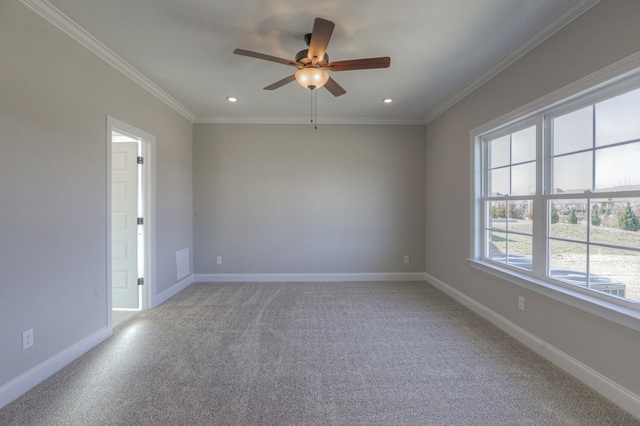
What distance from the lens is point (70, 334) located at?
2.17 metres

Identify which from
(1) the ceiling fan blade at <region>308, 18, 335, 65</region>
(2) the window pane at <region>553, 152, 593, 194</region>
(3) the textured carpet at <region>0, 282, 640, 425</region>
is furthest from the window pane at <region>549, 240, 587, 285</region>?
(1) the ceiling fan blade at <region>308, 18, 335, 65</region>

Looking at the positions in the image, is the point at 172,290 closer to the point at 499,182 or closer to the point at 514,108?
the point at 499,182

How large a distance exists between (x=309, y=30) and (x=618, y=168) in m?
2.47

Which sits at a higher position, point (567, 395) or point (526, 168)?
point (526, 168)

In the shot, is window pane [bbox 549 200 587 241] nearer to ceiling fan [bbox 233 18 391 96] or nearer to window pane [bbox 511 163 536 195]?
window pane [bbox 511 163 536 195]

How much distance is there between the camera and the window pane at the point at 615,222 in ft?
5.59

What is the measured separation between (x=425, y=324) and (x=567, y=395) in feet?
3.91

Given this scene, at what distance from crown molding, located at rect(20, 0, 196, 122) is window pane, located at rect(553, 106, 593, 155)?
13.3ft

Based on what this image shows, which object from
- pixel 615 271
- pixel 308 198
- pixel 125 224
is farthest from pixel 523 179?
pixel 125 224

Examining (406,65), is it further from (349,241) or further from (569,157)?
(349,241)

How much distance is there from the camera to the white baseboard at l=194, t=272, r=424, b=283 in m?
4.38

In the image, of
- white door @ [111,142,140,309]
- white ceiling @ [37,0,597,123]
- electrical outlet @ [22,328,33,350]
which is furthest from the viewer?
white door @ [111,142,140,309]

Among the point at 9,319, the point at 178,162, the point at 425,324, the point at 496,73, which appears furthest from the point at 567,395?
the point at 178,162

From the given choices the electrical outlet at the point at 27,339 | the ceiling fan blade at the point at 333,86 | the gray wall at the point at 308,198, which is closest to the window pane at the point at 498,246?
the gray wall at the point at 308,198
